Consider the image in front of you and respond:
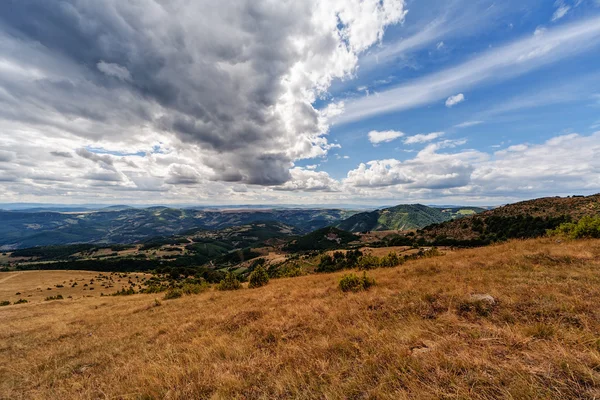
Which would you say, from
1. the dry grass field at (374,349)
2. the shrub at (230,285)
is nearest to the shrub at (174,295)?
the shrub at (230,285)

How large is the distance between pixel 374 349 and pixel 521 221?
9801 cm

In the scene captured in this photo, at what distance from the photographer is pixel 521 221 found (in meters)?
74.9

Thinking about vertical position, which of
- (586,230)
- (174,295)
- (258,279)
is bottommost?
(174,295)

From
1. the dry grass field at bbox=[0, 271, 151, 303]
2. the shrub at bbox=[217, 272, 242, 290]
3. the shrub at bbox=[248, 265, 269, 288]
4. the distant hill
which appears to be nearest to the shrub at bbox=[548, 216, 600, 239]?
the shrub at bbox=[248, 265, 269, 288]

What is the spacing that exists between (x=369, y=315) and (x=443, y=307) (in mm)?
2667

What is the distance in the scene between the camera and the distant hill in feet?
204

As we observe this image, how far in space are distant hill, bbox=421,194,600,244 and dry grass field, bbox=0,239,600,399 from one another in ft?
236

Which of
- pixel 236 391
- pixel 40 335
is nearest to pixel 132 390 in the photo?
pixel 236 391

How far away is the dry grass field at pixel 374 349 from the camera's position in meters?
4.34

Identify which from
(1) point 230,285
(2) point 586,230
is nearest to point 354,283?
(1) point 230,285

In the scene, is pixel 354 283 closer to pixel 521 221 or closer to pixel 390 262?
pixel 390 262

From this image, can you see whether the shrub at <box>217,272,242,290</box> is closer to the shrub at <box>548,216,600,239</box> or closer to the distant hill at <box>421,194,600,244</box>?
the shrub at <box>548,216,600,239</box>

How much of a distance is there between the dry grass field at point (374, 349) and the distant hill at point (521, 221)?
71885 millimetres

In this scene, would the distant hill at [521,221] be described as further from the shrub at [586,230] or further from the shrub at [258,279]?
the shrub at [258,279]
